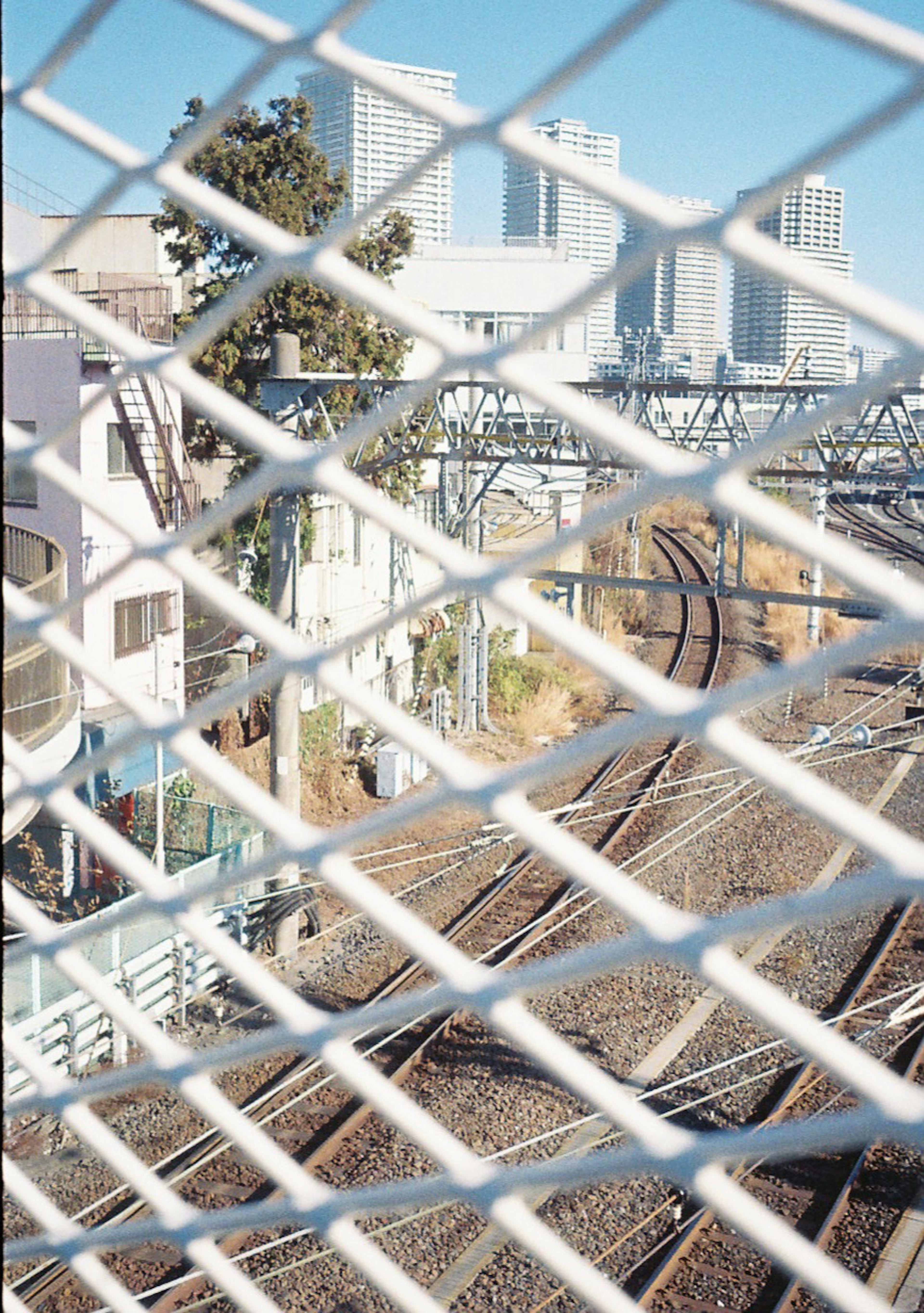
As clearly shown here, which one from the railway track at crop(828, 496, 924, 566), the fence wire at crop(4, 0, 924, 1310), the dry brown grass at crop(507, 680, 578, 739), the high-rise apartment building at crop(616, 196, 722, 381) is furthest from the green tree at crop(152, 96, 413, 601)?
the high-rise apartment building at crop(616, 196, 722, 381)

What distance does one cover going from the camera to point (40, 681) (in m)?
5.86

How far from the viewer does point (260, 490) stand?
928 millimetres

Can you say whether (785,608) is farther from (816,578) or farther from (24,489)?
(24,489)

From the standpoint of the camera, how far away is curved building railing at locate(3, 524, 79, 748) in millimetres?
5254

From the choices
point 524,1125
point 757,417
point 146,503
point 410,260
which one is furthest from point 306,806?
point 410,260

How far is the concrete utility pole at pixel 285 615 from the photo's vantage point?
8352mm

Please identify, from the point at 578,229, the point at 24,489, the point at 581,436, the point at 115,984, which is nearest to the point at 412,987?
the point at 115,984

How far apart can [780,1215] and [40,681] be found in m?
4.13

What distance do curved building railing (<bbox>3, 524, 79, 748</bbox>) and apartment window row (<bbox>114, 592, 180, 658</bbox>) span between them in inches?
157

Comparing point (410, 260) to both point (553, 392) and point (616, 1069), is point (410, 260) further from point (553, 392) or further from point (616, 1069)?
point (553, 392)

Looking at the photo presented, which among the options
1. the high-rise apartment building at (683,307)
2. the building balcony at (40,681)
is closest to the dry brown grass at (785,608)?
the building balcony at (40,681)

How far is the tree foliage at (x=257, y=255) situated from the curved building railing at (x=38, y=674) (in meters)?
7.50

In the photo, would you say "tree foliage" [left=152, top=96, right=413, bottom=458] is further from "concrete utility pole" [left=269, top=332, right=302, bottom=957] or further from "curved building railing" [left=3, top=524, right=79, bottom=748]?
"curved building railing" [left=3, top=524, right=79, bottom=748]

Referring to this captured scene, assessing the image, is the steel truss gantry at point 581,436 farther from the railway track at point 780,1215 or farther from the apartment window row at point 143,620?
the railway track at point 780,1215
